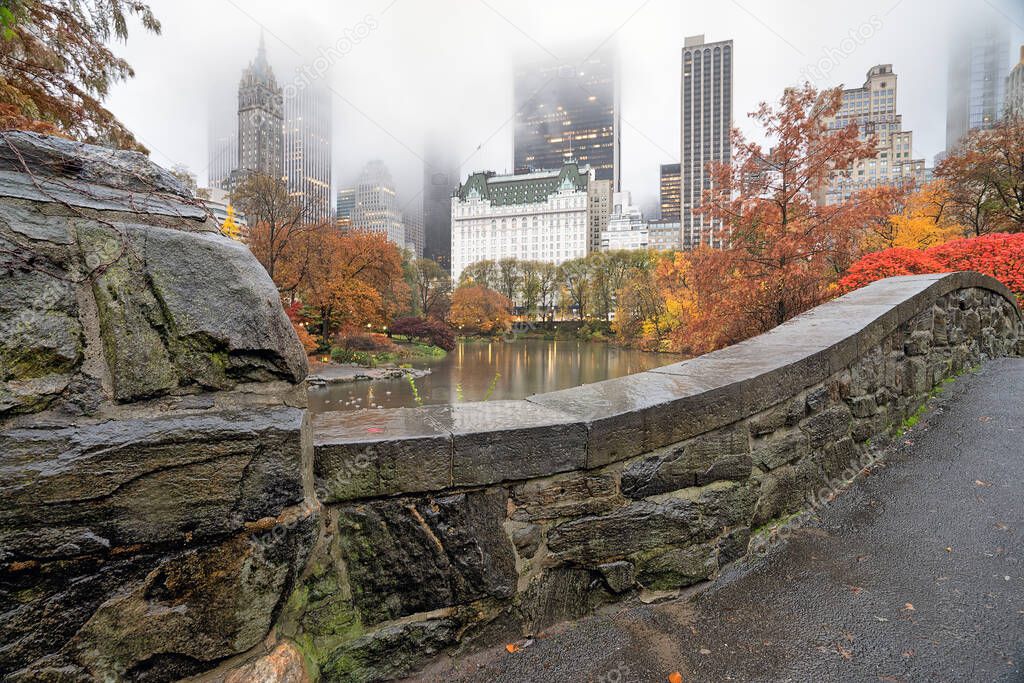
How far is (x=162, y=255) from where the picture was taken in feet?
4.15

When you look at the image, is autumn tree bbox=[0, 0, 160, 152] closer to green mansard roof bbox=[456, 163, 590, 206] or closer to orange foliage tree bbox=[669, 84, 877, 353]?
orange foliage tree bbox=[669, 84, 877, 353]

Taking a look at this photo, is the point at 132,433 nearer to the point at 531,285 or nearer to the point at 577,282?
the point at 577,282

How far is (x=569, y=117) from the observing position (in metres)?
138

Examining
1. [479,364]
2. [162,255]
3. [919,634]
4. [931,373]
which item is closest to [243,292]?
[162,255]

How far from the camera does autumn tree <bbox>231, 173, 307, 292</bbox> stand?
1861 centimetres

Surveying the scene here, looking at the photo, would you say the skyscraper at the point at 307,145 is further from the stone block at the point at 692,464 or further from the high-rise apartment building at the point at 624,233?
the high-rise apartment building at the point at 624,233

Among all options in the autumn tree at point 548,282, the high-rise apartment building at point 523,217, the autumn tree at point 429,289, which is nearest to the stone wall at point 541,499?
the autumn tree at point 429,289

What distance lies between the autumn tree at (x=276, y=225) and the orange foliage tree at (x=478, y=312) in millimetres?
24663

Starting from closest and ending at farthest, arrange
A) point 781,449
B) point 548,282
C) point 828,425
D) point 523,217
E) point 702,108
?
point 781,449, point 828,425, point 548,282, point 523,217, point 702,108

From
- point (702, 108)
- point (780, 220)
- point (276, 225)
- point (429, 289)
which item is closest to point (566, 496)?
point (780, 220)

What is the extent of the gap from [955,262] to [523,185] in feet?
329

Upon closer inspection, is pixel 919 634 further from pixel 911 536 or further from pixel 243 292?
pixel 243 292

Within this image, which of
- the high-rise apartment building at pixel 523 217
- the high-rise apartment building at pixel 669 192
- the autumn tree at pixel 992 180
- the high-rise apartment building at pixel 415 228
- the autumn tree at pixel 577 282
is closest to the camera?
the autumn tree at pixel 992 180

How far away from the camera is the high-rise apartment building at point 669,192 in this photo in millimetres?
150250
